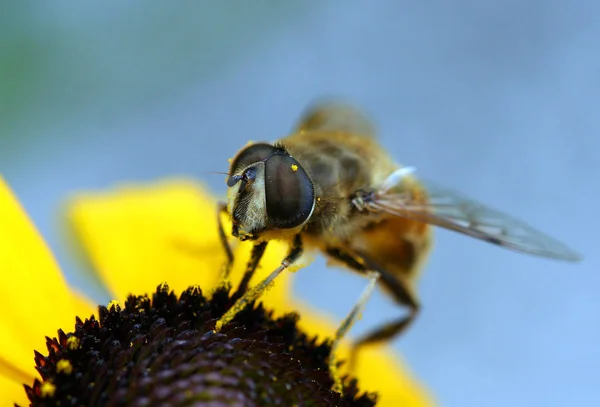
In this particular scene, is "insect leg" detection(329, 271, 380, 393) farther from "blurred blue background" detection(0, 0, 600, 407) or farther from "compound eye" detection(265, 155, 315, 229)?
"blurred blue background" detection(0, 0, 600, 407)

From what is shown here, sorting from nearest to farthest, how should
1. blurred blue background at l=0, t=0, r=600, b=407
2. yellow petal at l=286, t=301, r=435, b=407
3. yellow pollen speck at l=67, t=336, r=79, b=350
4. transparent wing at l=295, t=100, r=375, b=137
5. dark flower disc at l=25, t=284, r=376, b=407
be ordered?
1. dark flower disc at l=25, t=284, r=376, b=407
2. yellow pollen speck at l=67, t=336, r=79, b=350
3. yellow petal at l=286, t=301, r=435, b=407
4. transparent wing at l=295, t=100, r=375, b=137
5. blurred blue background at l=0, t=0, r=600, b=407

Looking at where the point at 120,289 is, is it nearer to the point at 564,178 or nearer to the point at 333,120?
the point at 333,120

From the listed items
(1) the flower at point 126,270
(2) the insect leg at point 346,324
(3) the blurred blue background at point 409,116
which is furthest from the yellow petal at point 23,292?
(3) the blurred blue background at point 409,116

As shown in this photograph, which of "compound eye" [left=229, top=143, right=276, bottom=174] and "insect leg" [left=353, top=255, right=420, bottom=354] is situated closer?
"compound eye" [left=229, top=143, right=276, bottom=174]

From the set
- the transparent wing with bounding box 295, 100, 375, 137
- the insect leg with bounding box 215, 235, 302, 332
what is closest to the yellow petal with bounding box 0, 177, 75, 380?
the insect leg with bounding box 215, 235, 302, 332

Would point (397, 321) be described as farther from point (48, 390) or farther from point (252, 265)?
point (48, 390)

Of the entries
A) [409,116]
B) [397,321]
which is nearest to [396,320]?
[397,321]
